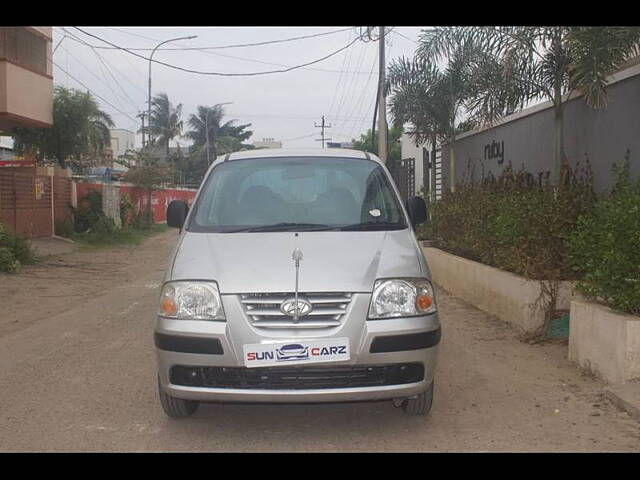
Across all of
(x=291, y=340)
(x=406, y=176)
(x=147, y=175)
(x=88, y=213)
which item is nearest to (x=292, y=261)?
(x=291, y=340)

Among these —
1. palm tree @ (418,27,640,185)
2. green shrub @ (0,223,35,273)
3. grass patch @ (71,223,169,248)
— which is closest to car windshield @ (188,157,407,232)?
palm tree @ (418,27,640,185)

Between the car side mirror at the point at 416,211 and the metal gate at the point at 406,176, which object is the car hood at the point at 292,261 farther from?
the metal gate at the point at 406,176

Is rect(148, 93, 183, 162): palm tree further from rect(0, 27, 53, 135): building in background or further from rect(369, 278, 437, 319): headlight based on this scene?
rect(369, 278, 437, 319): headlight

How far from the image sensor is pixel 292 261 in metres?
4.27

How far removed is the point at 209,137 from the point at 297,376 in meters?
64.2


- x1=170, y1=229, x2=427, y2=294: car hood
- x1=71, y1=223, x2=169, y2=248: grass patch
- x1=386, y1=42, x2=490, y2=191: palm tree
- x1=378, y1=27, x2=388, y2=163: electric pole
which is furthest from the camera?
x1=71, y1=223, x2=169, y2=248: grass patch

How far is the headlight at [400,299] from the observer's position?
413cm

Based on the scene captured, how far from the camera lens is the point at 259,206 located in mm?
5184

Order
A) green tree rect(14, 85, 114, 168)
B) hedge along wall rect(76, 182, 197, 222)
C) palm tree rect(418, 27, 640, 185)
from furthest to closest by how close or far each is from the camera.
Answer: hedge along wall rect(76, 182, 197, 222)
green tree rect(14, 85, 114, 168)
palm tree rect(418, 27, 640, 185)

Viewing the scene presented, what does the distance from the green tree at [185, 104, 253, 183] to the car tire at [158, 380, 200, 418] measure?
196 ft

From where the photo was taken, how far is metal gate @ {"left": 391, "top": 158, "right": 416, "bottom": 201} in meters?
20.8

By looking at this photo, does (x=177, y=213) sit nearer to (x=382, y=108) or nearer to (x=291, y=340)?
(x=291, y=340)

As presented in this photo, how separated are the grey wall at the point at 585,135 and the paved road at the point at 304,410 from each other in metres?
2.97
